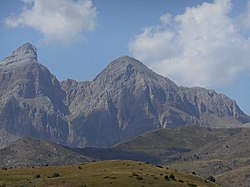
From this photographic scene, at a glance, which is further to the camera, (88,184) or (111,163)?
(111,163)

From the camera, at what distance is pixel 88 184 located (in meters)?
127

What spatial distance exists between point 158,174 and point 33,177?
3743cm

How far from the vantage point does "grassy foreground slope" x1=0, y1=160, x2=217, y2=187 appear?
129750mm

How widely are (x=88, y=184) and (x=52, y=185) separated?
9125 mm

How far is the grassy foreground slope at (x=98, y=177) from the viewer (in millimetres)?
129750

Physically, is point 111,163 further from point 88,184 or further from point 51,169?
point 88,184

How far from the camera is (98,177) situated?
138 meters

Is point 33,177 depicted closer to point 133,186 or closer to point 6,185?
point 6,185

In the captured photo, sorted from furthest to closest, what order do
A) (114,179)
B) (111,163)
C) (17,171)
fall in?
1. (111,163)
2. (17,171)
3. (114,179)

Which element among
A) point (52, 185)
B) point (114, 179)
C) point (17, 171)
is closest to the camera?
point (52, 185)

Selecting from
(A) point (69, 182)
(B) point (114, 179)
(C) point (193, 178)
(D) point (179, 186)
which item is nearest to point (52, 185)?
(A) point (69, 182)

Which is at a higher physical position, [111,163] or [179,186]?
[111,163]

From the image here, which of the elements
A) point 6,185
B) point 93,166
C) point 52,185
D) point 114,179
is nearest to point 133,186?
point 114,179

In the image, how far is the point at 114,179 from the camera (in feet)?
441
